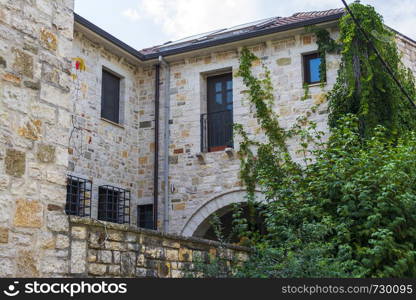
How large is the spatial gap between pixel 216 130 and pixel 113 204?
8.21 ft

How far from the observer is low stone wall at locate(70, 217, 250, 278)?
5391 millimetres

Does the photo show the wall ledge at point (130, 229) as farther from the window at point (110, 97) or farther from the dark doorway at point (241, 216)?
the window at point (110, 97)

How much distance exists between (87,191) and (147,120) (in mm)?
2473

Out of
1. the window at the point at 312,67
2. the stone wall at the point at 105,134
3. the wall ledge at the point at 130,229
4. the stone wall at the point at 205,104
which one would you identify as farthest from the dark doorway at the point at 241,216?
the wall ledge at the point at 130,229

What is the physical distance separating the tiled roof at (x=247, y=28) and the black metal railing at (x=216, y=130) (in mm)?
1511

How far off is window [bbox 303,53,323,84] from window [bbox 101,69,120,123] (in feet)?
12.4

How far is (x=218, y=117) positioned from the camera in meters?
13.0

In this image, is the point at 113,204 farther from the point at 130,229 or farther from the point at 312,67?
the point at 130,229

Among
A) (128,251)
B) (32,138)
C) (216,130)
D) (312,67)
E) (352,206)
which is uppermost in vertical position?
(312,67)

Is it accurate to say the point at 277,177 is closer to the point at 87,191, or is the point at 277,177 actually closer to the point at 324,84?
the point at 324,84

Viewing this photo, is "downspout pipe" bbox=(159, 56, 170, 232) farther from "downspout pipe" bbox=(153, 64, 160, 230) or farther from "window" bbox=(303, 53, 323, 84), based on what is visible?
"window" bbox=(303, 53, 323, 84)

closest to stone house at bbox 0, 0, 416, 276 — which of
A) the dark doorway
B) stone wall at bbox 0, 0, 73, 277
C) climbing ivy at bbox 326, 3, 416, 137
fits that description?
the dark doorway

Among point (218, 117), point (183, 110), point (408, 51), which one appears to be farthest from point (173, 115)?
point (408, 51)

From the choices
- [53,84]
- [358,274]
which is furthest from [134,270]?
[358,274]
